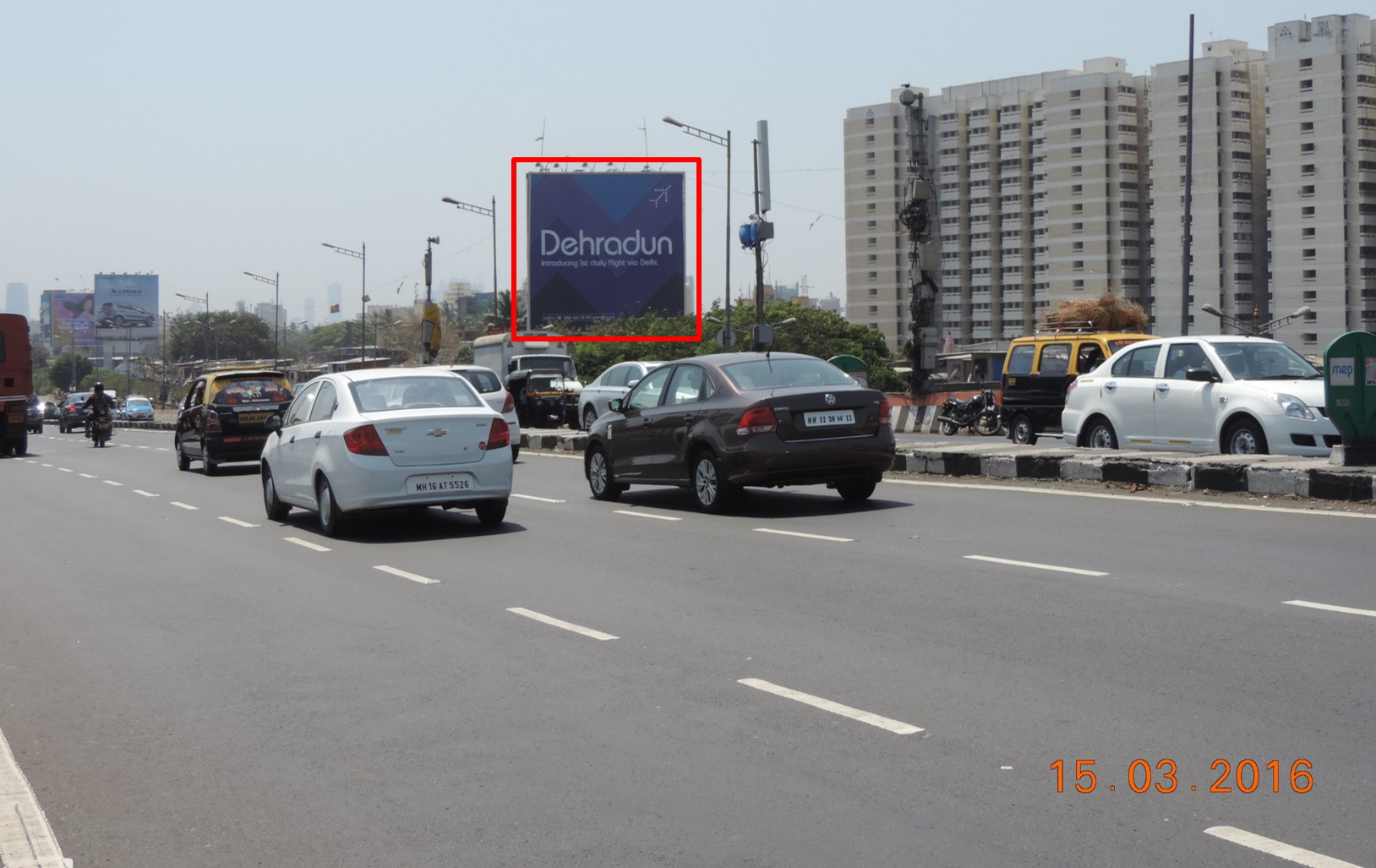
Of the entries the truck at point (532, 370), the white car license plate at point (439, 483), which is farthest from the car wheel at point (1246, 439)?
the truck at point (532, 370)

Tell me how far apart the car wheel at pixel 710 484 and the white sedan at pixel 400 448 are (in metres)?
2.00

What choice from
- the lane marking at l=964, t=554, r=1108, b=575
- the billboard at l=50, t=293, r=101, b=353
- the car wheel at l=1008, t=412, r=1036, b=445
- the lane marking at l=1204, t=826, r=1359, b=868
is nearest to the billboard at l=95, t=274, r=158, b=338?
the billboard at l=50, t=293, r=101, b=353

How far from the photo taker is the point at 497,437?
13.7 meters

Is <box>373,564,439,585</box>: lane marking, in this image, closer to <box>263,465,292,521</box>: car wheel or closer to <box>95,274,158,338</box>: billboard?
<box>263,465,292,521</box>: car wheel

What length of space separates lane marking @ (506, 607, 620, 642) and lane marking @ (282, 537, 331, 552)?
14.1 feet

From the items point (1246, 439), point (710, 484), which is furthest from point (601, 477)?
point (1246, 439)

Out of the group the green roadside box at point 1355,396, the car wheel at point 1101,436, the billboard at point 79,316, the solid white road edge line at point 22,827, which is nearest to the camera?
the solid white road edge line at point 22,827

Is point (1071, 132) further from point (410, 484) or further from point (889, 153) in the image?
point (410, 484)

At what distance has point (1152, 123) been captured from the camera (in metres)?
118

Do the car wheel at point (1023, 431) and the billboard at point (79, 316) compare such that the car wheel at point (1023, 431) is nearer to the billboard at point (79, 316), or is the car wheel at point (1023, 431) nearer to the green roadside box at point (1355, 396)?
the green roadside box at point (1355, 396)

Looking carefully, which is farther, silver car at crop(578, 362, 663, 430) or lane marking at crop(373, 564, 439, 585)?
silver car at crop(578, 362, 663, 430)

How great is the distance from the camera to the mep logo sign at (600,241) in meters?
58.8

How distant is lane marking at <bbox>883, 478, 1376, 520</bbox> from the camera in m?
12.0

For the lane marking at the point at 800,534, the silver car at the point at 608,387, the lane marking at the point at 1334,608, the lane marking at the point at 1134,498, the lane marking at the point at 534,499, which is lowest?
the lane marking at the point at 534,499
